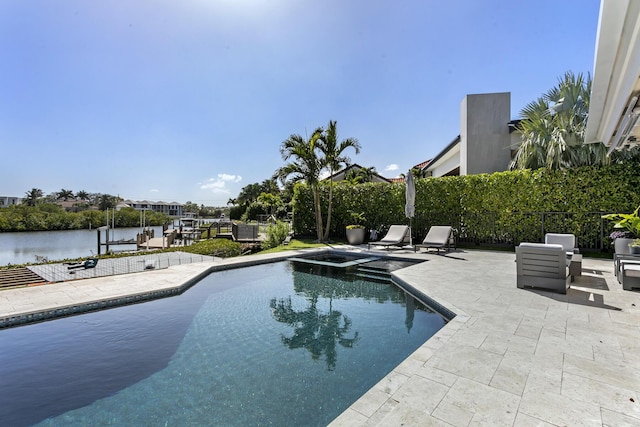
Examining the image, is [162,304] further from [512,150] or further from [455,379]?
[512,150]

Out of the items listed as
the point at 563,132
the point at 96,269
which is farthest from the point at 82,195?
the point at 563,132

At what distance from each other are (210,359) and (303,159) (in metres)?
11.9

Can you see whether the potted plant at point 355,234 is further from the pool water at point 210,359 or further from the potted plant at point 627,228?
the potted plant at point 627,228

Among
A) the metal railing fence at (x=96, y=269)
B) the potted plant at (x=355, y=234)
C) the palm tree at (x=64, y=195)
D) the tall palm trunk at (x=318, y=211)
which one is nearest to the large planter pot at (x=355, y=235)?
the potted plant at (x=355, y=234)

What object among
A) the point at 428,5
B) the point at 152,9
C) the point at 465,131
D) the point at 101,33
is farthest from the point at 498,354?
the point at 465,131

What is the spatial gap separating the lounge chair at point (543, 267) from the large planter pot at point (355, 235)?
28.0 ft

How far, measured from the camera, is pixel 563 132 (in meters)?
10.3

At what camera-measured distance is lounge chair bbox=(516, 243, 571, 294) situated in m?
5.51

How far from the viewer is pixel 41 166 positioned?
27391 millimetres

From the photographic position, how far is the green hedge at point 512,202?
9.94 metres

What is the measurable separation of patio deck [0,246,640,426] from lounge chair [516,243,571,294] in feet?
0.79

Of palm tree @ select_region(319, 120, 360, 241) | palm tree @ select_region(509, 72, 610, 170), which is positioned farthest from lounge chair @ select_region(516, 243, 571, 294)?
palm tree @ select_region(319, 120, 360, 241)

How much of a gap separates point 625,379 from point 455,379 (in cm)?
Answer: 152

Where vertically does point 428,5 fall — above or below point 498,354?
above
